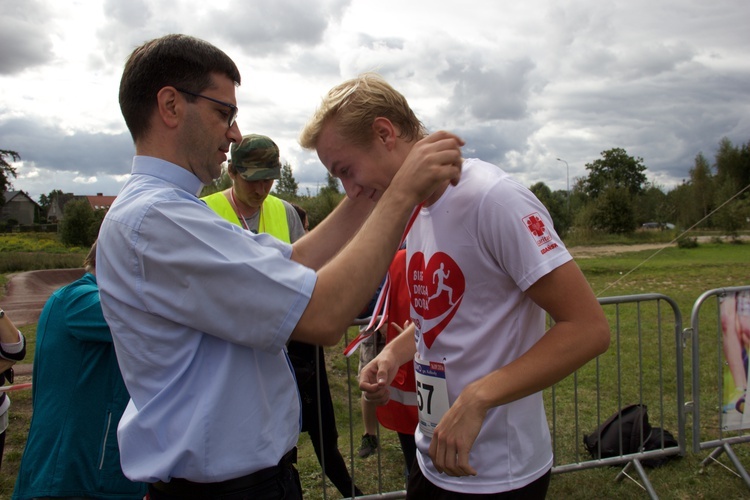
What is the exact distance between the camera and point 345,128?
1894 mm

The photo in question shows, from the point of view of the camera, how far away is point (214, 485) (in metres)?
1.48

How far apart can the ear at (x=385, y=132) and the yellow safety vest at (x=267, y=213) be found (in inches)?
82.3

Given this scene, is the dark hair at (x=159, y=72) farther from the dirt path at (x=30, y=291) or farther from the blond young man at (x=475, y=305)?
the dirt path at (x=30, y=291)

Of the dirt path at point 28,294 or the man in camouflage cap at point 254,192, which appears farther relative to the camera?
the dirt path at point 28,294

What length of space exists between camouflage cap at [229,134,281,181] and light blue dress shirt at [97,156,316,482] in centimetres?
221

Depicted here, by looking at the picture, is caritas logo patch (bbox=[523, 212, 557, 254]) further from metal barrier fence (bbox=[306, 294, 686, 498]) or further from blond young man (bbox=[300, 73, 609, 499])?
metal barrier fence (bbox=[306, 294, 686, 498])

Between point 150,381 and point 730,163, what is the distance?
22.0m

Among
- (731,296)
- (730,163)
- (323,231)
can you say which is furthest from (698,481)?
(730,163)

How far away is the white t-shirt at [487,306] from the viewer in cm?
162

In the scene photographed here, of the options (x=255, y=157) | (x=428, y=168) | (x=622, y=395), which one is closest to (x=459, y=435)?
(x=428, y=168)

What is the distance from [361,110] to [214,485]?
46.6 inches

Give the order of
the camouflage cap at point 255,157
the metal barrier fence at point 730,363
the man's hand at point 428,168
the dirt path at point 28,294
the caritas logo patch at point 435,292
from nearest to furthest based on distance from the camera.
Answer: the man's hand at point 428,168 < the caritas logo patch at point 435,292 < the camouflage cap at point 255,157 < the metal barrier fence at point 730,363 < the dirt path at point 28,294

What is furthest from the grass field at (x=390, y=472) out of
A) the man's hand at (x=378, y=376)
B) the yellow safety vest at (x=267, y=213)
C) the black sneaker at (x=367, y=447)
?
the man's hand at (x=378, y=376)

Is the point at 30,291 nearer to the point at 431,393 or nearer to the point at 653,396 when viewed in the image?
the point at 653,396
